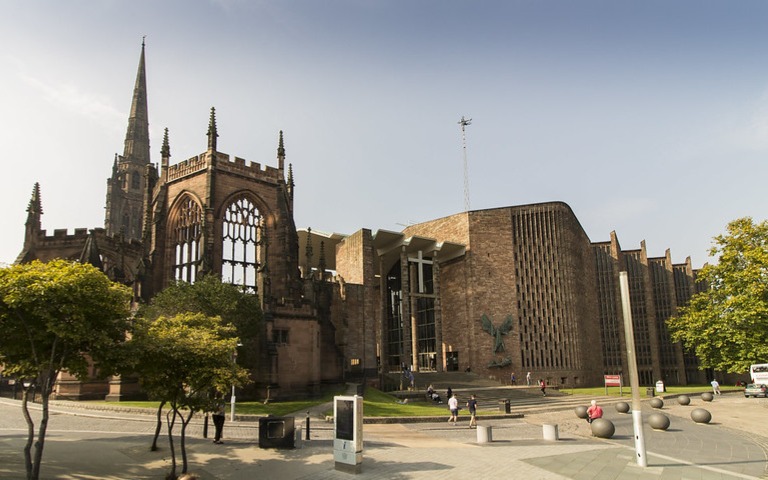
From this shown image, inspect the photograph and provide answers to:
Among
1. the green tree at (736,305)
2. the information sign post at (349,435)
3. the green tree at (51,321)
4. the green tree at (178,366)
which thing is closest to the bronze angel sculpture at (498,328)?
the green tree at (736,305)

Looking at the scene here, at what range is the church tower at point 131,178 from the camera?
2958 inches

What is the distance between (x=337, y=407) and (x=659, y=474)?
8668 millimetres

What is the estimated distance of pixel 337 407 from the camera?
14.7 meters

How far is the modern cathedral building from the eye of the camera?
39.2 m

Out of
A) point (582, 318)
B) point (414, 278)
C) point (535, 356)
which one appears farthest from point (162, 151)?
point (582, 318)

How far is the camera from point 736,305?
41594 millimetres

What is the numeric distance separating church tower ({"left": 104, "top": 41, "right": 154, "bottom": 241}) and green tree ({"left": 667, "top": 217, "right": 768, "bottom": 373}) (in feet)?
228

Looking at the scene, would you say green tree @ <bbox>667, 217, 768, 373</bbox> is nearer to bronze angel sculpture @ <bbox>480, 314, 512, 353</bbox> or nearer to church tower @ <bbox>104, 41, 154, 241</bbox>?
bronze angel sculpture @ <bbox>480, 314, 512, 353</bbox>

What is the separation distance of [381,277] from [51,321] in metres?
50.3

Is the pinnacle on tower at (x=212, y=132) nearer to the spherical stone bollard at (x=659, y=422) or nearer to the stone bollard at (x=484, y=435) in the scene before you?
the stone bollard at (x=484, y=435)

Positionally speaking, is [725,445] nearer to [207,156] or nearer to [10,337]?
[10,337]

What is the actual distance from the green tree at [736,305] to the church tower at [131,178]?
69.6 meters

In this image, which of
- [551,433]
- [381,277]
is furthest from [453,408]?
[381,277]

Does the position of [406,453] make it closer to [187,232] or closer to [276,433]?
[276,433]
